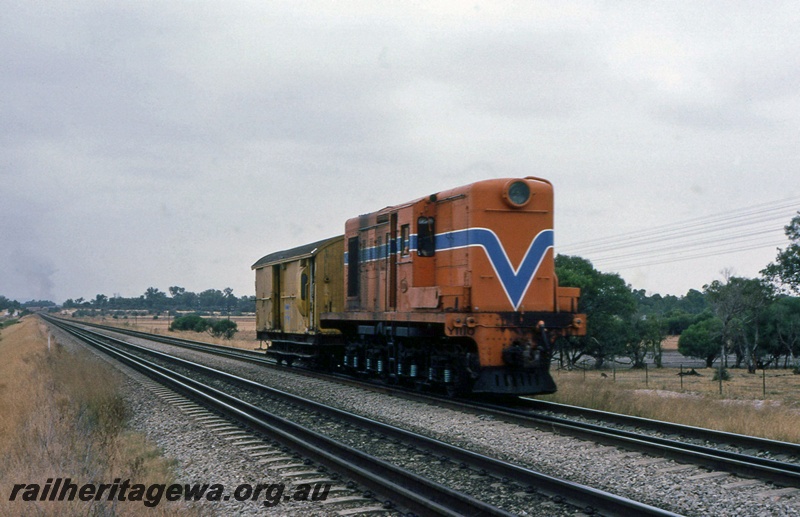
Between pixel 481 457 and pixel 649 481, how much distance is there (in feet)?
6.34

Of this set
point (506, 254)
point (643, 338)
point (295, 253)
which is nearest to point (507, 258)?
point (506, 254)

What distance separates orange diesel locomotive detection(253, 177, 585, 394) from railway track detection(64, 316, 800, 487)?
0.75m

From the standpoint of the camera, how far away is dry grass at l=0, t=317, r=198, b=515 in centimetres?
675

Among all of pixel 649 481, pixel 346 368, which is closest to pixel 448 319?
pixel 649 481

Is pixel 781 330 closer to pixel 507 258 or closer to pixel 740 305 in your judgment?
pixel 740 305

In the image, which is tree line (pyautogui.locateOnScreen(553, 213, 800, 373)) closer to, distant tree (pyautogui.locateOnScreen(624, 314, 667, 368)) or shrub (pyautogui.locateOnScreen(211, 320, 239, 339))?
distant tree (pyautogui.locateOnScreen(624, 314, 667, 368))

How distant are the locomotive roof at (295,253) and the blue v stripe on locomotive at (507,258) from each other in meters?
7.47

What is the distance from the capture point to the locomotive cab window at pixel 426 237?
603 inches

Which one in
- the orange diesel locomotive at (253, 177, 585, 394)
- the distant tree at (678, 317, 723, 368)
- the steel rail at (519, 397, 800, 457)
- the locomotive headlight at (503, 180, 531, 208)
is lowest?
the distant tree at (678, 317, 723, 368)

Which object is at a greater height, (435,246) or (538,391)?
(435,246)

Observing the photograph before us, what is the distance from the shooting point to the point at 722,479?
25.9 ft

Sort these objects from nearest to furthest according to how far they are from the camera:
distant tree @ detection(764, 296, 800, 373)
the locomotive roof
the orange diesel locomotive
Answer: the orange diesel locomotive < the locomotive roof < distant tree @ detection(764, 296, 800, 373)

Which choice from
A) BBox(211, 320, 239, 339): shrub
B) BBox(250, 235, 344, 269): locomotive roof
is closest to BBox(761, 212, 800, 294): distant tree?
BBox(250, 235, 344, 269): locomotive roof

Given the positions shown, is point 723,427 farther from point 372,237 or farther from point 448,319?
point 372,237
